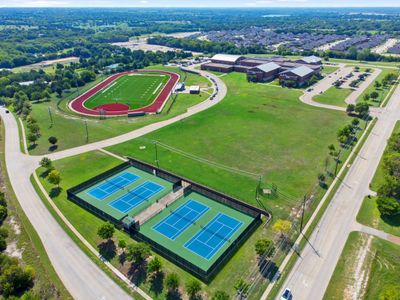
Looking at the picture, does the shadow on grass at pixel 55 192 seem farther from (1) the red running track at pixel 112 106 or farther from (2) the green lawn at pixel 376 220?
(2) the green lawn at pixel 376 220

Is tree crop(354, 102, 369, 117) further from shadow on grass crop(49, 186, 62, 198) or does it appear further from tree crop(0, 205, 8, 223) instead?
tree crop(0, 205, 8, 223)

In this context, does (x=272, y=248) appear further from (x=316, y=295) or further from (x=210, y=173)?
(x=210, y=173)

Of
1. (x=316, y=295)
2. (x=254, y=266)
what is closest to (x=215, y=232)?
(x=254, y=266)

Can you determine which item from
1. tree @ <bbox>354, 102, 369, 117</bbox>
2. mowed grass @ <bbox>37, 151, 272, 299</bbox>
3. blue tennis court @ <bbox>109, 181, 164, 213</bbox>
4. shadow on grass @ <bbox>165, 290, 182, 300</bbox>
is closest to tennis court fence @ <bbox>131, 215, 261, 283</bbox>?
mowed grass @ <bbox>37, 151, 272, 299</bbox>

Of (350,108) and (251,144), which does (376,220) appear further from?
(350,108)

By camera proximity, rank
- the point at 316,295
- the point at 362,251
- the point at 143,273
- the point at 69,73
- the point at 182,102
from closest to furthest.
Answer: the point at 316,295 < the point at 143,273 < the point at 362,251 < the point at 182,102 < the point at 69,73

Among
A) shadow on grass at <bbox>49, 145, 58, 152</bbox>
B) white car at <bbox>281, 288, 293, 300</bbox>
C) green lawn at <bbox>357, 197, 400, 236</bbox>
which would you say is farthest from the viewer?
shadow on grass at <bbox>49, 145, 58, 152</bbox>
